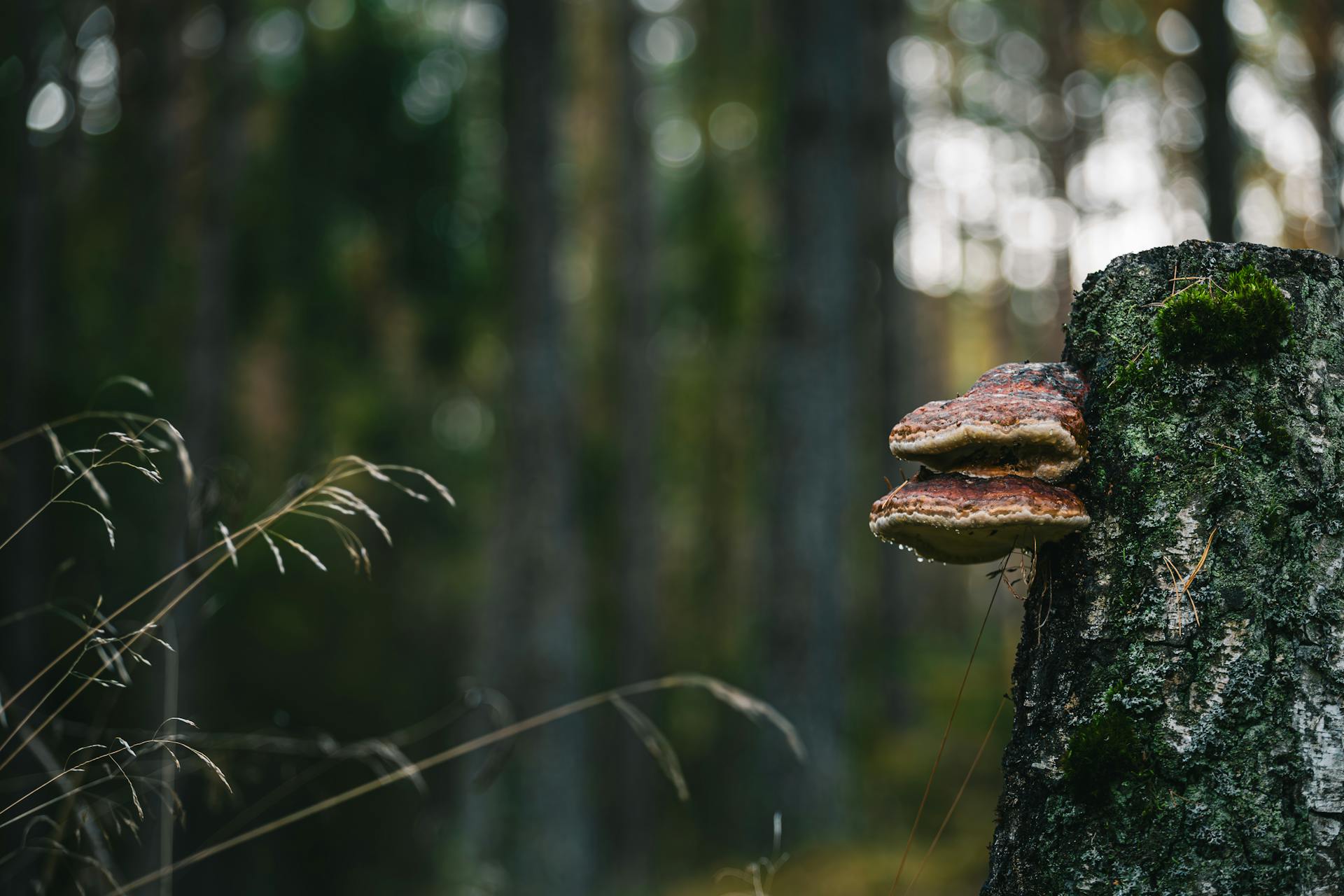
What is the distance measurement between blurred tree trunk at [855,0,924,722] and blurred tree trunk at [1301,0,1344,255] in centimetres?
466

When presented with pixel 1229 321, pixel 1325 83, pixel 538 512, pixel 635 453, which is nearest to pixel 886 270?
pixel 635 453

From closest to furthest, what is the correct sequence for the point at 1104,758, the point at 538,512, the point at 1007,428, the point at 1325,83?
the point at 1104,758
the point at 1007,428
the point at 538,512
the point at 1325,83

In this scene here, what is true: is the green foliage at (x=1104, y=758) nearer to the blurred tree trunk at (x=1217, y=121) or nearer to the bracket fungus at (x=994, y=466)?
the bracket fungus at (x=994, y=466)

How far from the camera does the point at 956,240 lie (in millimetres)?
21469

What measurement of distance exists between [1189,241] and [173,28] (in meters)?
11.7

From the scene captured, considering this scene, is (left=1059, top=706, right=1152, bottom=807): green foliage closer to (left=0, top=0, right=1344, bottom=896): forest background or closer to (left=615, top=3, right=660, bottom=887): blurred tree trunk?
(left=0, top=0, right=1344, bottom=896): forest background

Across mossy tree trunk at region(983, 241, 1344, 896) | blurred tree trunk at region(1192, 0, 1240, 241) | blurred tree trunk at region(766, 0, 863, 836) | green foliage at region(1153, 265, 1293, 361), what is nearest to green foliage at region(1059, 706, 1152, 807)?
mossy tree trunk at region(983, 241, 1344, 896)

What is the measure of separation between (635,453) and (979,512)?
12.2 m

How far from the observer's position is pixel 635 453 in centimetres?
1352

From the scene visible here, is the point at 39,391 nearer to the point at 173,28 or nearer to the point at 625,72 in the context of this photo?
the point at 173,28

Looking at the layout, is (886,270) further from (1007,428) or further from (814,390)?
(1007,428)

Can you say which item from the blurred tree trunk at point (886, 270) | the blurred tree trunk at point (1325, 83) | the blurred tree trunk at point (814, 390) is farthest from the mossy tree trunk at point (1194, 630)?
the blurred tree trunk at point (886, 270)

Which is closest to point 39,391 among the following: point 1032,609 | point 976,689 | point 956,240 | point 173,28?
point 173,28

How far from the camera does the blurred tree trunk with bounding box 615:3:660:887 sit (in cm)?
1305
